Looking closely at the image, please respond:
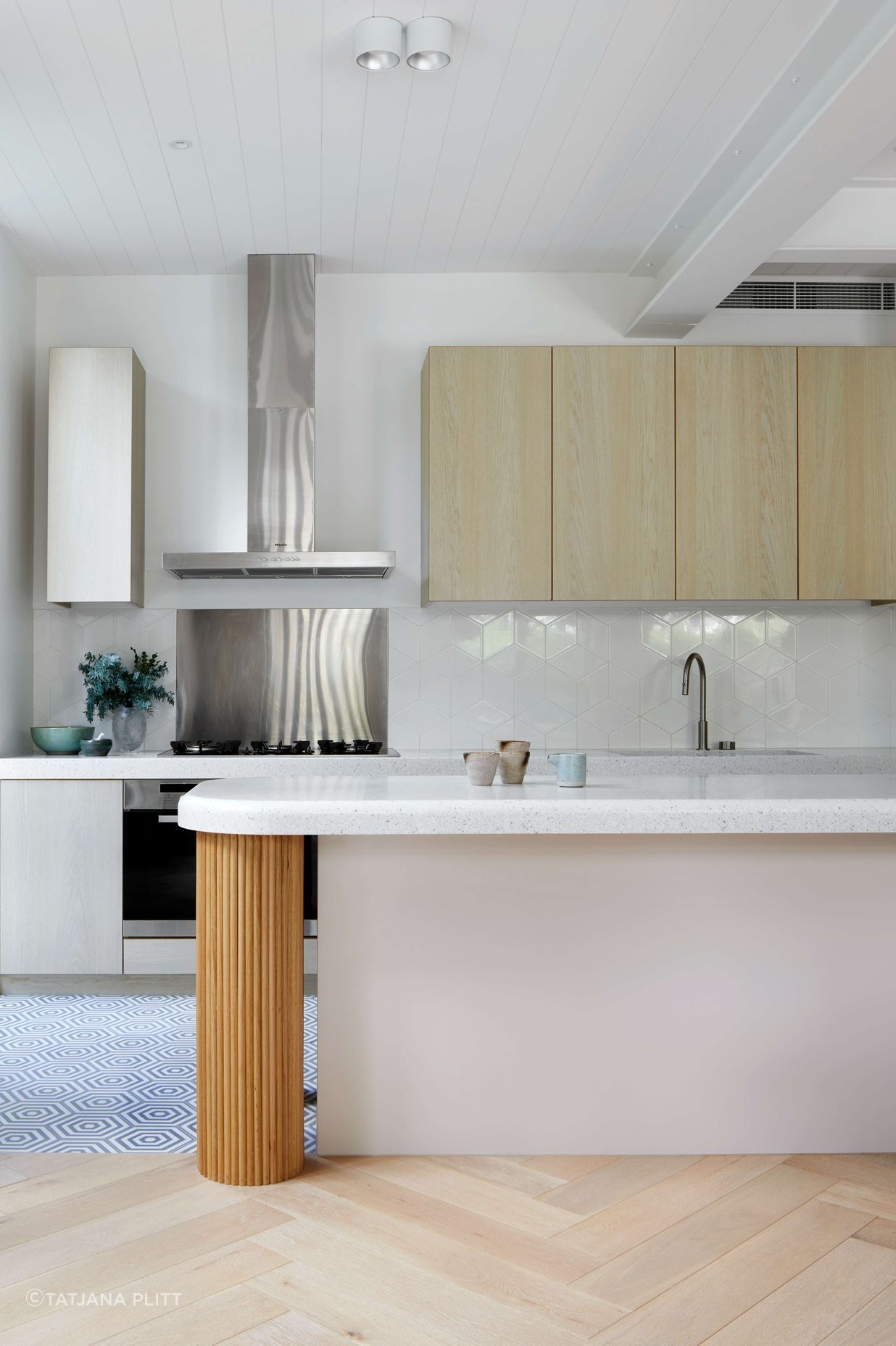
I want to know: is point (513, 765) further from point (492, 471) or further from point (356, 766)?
point (492, 471)

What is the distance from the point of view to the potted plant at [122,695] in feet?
13.8

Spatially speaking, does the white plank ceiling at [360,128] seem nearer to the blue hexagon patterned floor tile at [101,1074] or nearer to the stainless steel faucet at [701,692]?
the stainless steel faucet at [701,692]

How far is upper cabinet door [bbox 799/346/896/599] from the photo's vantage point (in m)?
4.15

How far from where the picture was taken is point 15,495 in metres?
4.20

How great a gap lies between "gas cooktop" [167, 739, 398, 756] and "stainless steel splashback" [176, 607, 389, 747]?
13 cm

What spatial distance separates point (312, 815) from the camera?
2137mm

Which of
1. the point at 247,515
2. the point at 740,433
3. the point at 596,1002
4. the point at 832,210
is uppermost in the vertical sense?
the point at 832,210

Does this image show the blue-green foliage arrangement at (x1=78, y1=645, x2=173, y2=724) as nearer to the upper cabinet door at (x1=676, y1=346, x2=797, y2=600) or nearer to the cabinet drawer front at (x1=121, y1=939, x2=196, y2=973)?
the cabinet drawer front at (x1=121, y1=939, x2=196, y2=973)

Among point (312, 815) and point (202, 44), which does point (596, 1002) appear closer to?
point (312, 815)

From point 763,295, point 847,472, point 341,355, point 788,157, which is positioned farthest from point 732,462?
point 341,355

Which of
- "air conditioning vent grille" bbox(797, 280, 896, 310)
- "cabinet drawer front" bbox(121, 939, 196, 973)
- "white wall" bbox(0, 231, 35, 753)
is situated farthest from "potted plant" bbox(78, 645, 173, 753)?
"air conditioning vent grille" bbox(797, 280, 896, 310)

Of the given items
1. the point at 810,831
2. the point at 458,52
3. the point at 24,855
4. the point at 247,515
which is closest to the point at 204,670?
the point at 247,515

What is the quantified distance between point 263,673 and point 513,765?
7.31 feet

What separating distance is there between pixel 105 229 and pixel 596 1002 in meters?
3.39
